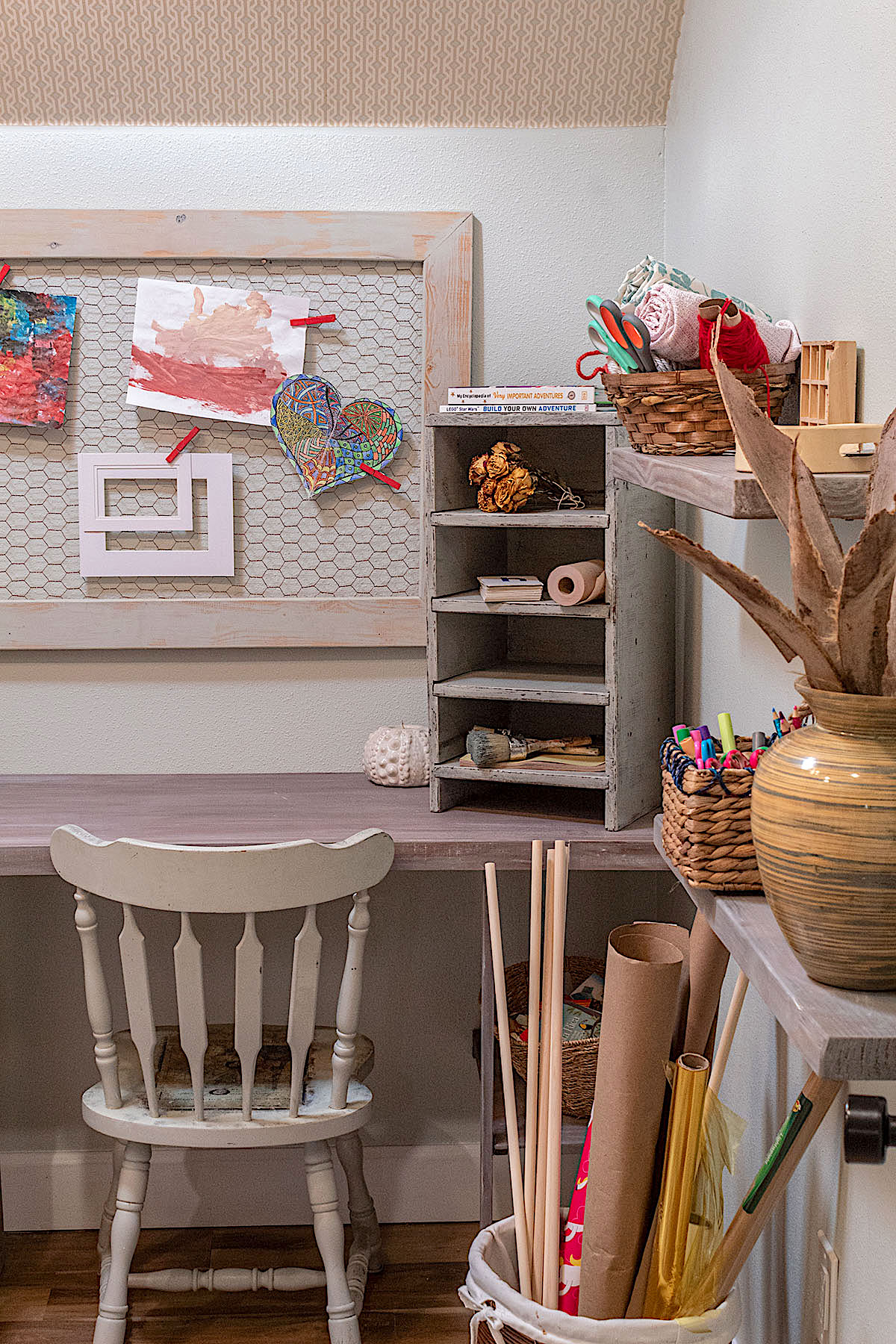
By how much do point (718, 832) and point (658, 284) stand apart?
0.71 m

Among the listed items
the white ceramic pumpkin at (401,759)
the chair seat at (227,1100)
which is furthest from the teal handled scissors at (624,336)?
the chair seat at (227,1100)

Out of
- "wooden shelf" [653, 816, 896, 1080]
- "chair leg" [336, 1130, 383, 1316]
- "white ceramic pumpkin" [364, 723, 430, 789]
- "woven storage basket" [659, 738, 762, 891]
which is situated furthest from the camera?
"white ceramic pumpkin" [364, 723, 430, 789]

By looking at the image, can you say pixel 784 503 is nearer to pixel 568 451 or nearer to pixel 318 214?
pixel 568 451

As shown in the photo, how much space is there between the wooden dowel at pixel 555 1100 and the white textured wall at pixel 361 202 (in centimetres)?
103

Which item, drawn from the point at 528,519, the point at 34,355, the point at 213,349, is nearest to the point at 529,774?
the point at 528,519

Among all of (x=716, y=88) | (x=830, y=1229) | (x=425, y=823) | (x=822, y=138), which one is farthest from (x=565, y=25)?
(x=830, y=1229)

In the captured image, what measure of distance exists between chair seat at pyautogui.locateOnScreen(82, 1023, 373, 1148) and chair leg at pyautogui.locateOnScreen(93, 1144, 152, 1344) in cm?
7

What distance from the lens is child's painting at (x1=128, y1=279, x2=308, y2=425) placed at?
2318mm

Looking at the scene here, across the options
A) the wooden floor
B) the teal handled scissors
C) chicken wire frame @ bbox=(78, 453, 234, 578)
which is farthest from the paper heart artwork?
the wooden floor

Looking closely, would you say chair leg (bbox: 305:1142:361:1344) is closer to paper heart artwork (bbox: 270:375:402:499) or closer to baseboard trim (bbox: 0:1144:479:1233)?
baseboard trim (bbox: 0:1144:479:1233)

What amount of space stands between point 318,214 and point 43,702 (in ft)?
3.44

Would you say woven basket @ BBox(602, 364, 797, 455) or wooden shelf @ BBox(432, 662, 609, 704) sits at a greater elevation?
woven basket @ BBox(602, 364, 797, 455)

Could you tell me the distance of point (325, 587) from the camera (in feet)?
7.84

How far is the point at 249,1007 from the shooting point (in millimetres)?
1811
